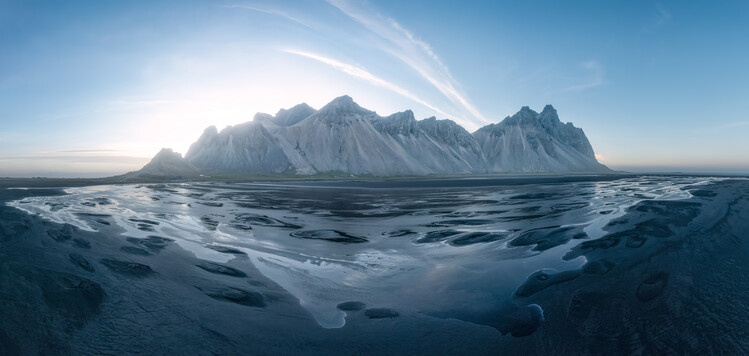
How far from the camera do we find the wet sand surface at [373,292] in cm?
634

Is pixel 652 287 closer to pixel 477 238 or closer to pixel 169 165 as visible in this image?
A: pixel 477 238

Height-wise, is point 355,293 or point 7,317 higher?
point 7,317

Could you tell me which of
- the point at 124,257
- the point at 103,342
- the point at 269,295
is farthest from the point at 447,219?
the point at 103,342

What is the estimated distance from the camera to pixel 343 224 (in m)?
22.0

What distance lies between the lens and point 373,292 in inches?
380

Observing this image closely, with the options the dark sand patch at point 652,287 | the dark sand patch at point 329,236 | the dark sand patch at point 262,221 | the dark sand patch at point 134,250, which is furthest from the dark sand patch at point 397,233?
the dark sand patch at point 134,250

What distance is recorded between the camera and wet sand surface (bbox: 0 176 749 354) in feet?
20.8

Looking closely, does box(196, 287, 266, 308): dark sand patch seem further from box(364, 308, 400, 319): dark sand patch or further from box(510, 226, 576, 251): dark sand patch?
box(510, 226, 576, 251): dark sand patch

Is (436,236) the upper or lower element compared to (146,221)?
lower

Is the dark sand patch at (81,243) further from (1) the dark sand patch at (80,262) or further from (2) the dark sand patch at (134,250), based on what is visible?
(1) the dark sand patch at (80,262)

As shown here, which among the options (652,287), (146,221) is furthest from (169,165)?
(652,287)

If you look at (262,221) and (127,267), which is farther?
(262,221)

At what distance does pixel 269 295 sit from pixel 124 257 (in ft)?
22.3

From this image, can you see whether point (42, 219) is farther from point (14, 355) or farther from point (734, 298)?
point (734, 298)
